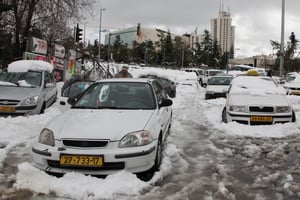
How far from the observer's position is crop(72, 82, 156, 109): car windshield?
6232 mm

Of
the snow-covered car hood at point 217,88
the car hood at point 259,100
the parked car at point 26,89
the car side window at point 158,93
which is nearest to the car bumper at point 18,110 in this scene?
the parked car at point 26,89

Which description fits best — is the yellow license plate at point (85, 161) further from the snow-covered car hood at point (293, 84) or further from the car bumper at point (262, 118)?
the snow-covered car hood at point (293, 84)

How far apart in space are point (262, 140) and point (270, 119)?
1100mm

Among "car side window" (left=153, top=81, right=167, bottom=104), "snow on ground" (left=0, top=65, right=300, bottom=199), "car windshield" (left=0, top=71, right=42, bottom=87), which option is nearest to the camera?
"snow on ground" (left=0, top=65, right=300, bottom=199)

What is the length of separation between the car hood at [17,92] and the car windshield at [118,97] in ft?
13.2

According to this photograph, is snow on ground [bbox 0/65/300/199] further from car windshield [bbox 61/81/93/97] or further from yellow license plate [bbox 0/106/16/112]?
car windshield [bbox 61/81/93/97]

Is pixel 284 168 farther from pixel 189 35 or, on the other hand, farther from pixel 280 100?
pixel 189 35

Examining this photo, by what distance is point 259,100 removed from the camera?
944 centimetres

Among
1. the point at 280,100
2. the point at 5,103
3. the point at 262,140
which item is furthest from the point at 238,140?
the point at 5,103

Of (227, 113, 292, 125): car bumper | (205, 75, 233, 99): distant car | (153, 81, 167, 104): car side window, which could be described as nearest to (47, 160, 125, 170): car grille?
(153, 81, 167, 104): car side window

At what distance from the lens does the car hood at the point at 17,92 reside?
32.8 feet

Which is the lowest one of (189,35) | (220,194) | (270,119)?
(220,194)

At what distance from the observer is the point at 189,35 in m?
132

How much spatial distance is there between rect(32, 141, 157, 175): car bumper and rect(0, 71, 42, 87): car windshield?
6.47 meters
